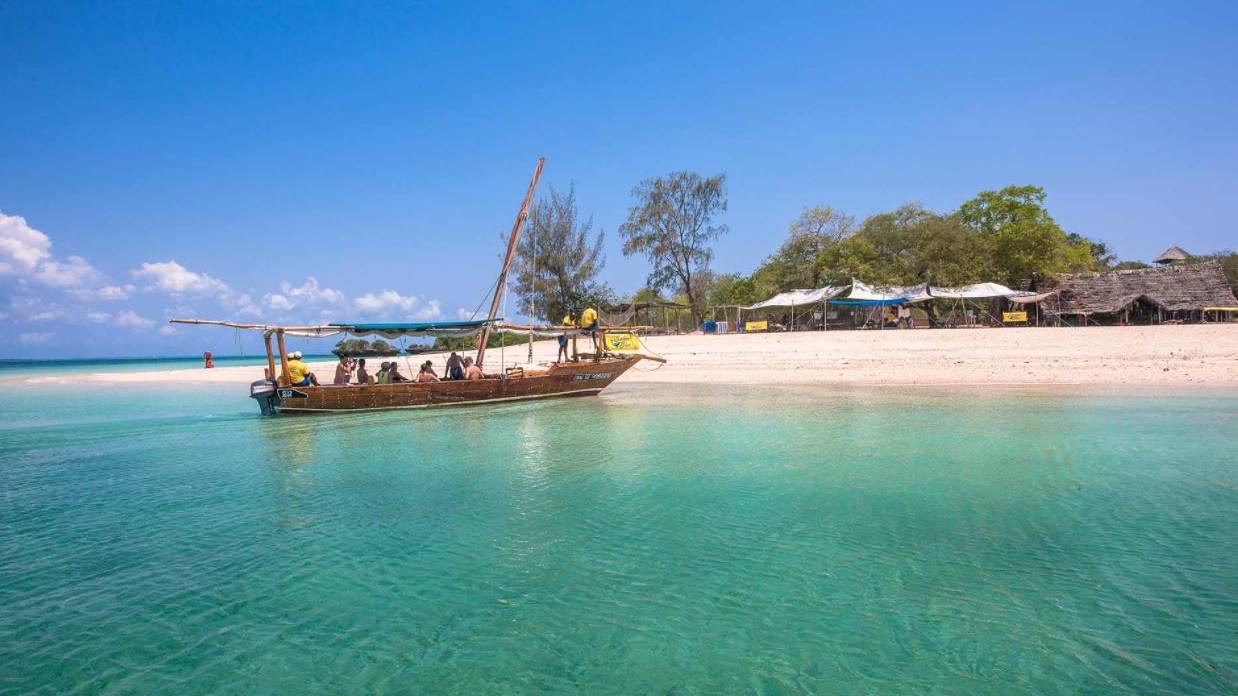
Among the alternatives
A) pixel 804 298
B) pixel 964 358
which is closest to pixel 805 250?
pixel 804 298

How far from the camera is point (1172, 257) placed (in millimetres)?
55906

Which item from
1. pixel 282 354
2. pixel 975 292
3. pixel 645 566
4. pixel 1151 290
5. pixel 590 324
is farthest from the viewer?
pixel 975 292

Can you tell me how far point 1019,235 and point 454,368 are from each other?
3779cm

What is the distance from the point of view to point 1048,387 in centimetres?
1839

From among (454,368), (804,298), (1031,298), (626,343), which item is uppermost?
(804,298)

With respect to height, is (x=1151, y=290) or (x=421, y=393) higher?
(x=1151, y=290)

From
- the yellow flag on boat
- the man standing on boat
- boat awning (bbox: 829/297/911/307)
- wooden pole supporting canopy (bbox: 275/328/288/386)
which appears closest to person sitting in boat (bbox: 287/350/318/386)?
wooden pole supporting canopy (bbox: 275/328/288/386)

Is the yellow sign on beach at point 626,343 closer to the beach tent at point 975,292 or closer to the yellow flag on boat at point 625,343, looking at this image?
the yellow flag on boat at point 625,343

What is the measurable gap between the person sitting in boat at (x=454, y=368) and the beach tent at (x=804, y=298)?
25959 millimetres

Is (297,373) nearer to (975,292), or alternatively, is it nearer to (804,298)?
(804,298)

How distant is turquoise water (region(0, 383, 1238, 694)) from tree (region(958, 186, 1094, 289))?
108ft

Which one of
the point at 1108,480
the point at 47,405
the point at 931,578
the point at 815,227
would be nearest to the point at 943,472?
the point at 1108,480

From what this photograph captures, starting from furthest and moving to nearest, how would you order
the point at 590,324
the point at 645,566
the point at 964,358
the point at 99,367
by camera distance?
the point at 99,367
the point at 964,358
the point at 590,324
the point at 645,566

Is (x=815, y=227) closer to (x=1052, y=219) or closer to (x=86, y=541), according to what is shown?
(x=1052, y=219)
